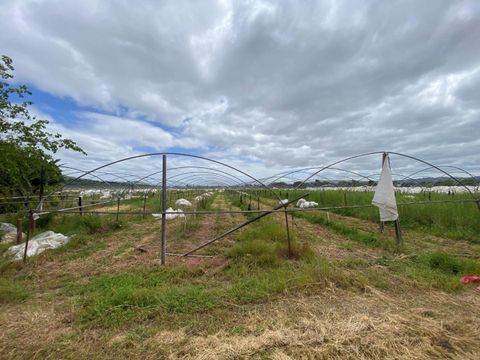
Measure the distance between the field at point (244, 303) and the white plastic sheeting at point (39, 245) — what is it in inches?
12.2

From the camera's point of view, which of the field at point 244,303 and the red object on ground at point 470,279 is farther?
the red object on ground at point 470,279

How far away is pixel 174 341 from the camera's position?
222 centimetres

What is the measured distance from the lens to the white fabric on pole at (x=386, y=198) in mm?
4922

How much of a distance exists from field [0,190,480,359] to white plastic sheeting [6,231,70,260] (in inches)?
12.2

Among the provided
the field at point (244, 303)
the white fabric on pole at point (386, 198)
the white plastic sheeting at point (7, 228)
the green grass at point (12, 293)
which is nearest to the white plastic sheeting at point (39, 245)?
the field at point (244, 303)

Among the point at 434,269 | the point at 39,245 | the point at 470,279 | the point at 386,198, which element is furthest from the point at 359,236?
the point at 39,245

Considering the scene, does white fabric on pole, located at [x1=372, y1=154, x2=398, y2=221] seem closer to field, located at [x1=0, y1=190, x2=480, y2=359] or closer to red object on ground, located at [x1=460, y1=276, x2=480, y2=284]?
field, located at [x1=0, y1=190, x2=480, y2=359]

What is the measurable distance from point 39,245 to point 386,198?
7324 millimetres

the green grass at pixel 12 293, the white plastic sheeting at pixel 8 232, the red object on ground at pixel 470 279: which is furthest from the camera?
the white plastic sheeting at pixel 8 232

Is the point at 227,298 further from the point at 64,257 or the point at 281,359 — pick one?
the point at 64,257

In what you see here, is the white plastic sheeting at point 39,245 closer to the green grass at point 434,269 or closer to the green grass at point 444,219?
the green grass at point 444,219

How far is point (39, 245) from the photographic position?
5.32 metres

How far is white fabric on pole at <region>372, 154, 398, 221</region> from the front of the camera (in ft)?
16.1

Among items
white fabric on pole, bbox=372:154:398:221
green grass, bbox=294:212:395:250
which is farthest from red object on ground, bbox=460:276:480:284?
green grass, bbox=294:212:395:250
